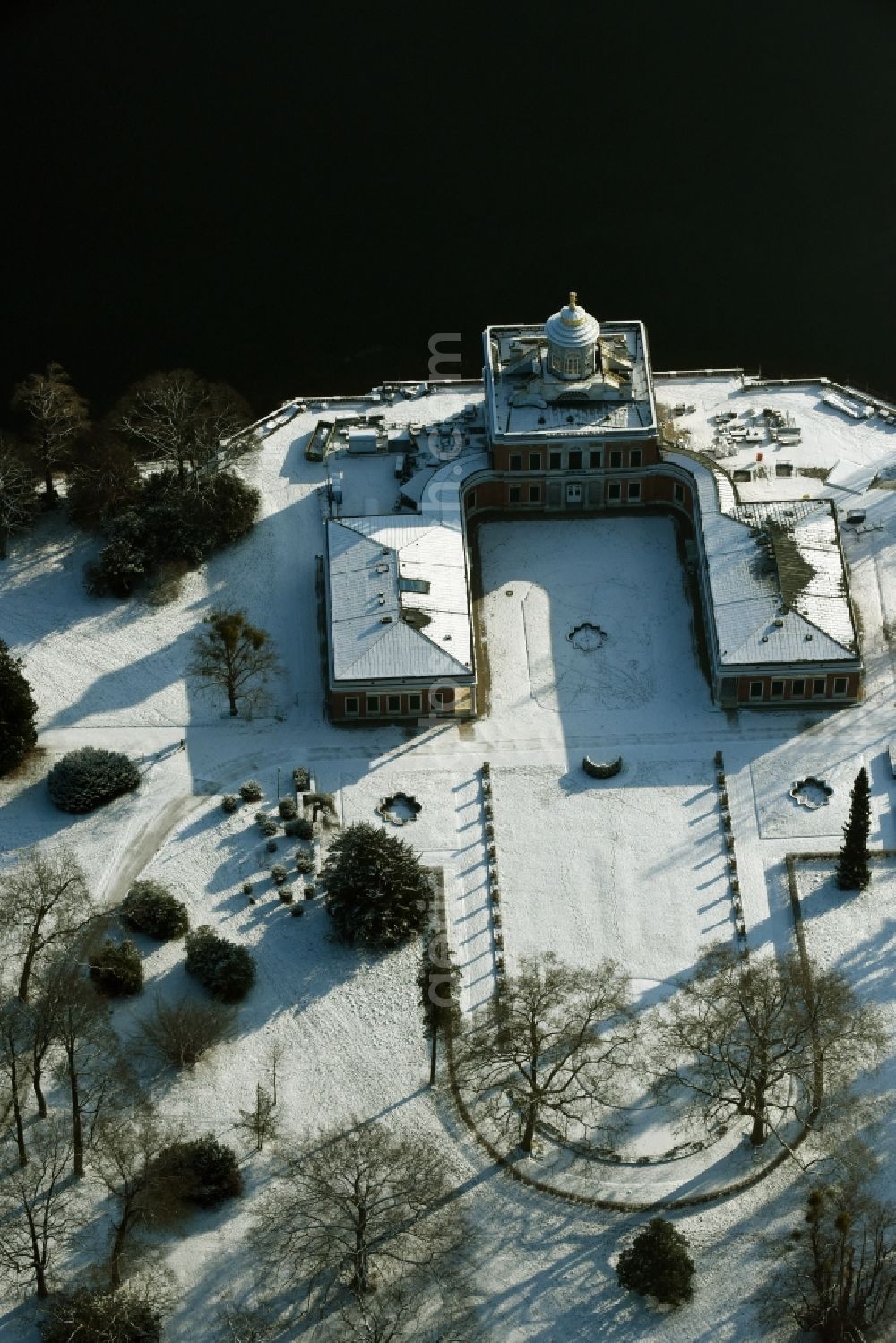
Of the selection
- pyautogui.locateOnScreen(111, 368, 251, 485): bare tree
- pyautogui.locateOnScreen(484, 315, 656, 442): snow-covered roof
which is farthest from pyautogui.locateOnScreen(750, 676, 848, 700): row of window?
pyautogui.locateOnScreen(111, 368, 251, 485): bare tree

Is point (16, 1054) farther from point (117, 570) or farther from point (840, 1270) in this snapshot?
point (840, 1270)

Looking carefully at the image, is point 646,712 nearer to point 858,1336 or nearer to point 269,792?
point 269,792

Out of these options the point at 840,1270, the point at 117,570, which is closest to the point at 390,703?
the point at 117,570

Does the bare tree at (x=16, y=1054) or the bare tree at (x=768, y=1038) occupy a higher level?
the bare tree at (x=16, y=1054)

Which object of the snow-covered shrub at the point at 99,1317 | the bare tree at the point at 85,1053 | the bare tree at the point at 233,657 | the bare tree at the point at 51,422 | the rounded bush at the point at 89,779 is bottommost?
the snow-covered shrub at the point at 99,1317

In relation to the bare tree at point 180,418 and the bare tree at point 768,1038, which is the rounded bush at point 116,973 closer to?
the bare tree at point 768,1038

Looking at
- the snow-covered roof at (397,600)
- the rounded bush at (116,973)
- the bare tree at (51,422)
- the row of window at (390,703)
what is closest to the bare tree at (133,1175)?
the rounded bush at (116,973)

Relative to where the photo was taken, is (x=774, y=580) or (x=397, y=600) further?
(x=774, y=580)
